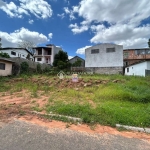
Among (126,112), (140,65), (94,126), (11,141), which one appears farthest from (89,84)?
(140,65)

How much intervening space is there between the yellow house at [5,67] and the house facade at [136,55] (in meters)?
17.7

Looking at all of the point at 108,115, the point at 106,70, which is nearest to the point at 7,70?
the point at 108,115

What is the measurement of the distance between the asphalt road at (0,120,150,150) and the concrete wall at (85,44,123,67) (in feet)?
54.0

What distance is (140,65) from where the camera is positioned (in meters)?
14.1

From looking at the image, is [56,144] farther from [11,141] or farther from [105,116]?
[105,116]

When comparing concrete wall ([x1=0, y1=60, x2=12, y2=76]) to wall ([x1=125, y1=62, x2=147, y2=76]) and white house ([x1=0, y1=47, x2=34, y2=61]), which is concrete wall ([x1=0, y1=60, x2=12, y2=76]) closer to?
white house ([x1=0, y1=47, x2=34, y2=61])

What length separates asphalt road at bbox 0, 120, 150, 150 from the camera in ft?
7.19

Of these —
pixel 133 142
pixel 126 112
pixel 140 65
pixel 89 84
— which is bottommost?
pixel 133 142

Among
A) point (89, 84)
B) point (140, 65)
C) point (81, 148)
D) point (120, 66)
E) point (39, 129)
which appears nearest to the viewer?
point (81, 148)

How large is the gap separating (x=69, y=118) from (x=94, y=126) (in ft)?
2.54

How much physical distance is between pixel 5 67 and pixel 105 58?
44.8ft

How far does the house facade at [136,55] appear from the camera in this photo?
20.2m

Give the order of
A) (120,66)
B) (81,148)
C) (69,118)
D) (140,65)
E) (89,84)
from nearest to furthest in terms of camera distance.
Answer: (81,148), (69,118), (89,84), (140,65), (120,66)

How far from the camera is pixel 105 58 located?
18.5 m
